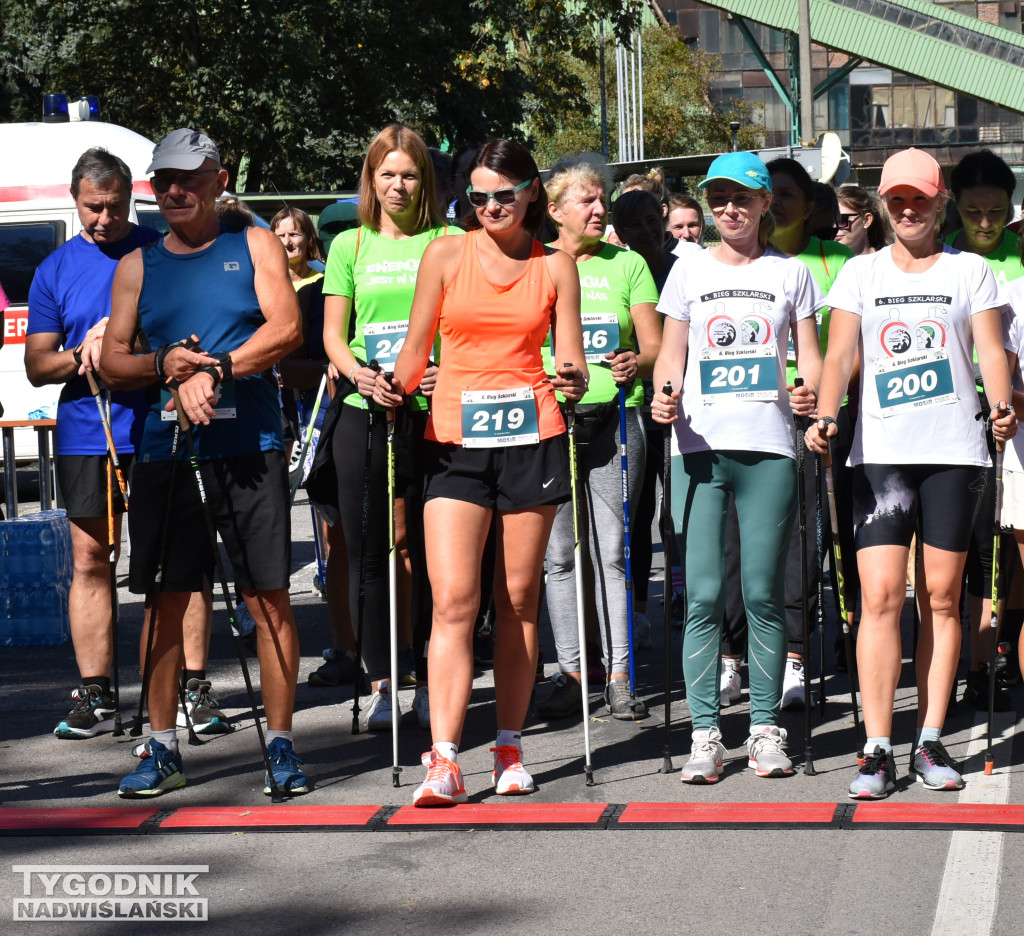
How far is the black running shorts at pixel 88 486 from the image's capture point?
673cm

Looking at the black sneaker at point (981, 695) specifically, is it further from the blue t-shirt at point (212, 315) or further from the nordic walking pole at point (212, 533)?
the blue t-shirt at point (212, 315)

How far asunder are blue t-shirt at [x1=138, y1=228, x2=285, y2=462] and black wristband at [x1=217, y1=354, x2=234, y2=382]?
132mm

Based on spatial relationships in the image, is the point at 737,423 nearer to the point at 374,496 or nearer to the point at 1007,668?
the point at 374,496

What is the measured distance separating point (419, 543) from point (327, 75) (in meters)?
19.6

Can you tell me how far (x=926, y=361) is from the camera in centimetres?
549

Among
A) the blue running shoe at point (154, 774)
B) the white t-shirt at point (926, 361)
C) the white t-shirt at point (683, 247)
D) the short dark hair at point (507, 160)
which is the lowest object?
the blue running shoe at point (154, 774)

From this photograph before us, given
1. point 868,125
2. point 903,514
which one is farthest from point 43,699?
point 868,125

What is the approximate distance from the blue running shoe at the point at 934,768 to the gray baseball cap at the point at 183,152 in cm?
319

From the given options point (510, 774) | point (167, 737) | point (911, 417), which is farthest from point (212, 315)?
point (911, 417)

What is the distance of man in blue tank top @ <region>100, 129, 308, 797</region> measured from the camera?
18.2ft

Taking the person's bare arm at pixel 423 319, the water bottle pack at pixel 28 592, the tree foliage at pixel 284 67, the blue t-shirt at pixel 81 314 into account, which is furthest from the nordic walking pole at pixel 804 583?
the tree foliage at pixel 284 67

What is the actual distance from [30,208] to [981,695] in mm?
10586

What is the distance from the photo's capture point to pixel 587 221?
6.69 meters

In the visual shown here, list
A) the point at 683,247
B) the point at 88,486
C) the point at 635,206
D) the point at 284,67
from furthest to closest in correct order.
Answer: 1. the point at 284,67
2. the point at 683,247
3. the point at 635,206
4. the point at 88,486
